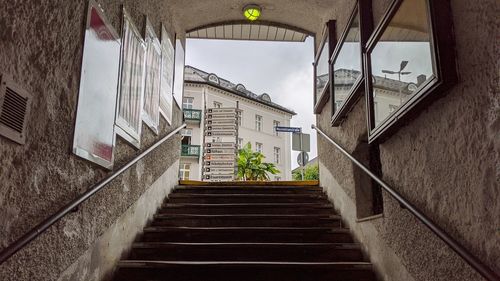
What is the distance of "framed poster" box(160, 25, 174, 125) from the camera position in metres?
3.97

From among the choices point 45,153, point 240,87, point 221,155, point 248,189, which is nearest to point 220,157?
point 221,155

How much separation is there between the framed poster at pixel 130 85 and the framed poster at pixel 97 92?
14cm

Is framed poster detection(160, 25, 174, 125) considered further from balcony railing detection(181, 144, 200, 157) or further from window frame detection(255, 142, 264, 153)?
window frame detection(255, 142, 264, 153)

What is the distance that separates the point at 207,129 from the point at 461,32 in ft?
26.8

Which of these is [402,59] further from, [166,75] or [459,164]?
[166,75]


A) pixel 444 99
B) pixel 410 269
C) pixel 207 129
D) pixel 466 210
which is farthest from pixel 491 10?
pixel 207 129

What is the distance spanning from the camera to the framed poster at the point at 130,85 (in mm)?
2650

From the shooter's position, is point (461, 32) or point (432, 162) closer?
point (461, 32)

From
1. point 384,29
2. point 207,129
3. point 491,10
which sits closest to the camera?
point 491,10

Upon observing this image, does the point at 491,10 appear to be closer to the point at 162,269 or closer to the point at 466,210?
the point at 466,210

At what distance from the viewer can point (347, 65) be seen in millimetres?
3328

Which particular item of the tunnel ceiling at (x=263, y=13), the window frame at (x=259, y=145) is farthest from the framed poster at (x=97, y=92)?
the window frame at (x=259, y=145)

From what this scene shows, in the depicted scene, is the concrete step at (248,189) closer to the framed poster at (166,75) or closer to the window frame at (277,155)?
the framed poster at (166,75)

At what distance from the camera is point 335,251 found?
2.91 meters
